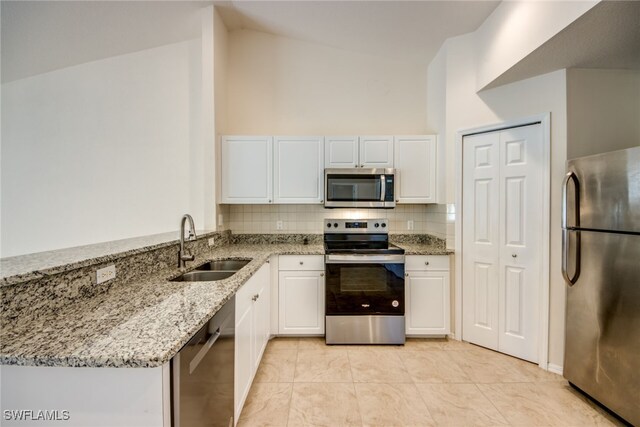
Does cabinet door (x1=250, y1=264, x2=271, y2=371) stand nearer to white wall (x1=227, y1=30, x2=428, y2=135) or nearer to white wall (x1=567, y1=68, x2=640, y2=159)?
white wall (x1=227, y1=30, x2=428, y2=135)

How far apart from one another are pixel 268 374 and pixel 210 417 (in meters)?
1.14

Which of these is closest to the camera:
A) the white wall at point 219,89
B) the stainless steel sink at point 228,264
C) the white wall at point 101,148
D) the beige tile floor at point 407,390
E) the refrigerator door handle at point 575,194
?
the beige tile floor at point 407,390

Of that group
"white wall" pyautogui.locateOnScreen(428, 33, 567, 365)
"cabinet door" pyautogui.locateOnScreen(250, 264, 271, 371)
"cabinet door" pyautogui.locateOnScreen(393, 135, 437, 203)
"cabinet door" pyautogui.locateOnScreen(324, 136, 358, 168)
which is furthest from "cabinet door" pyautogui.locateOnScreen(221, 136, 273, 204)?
"white wall" pyautogui.locateOnScreen(428, 33, 567, 365)

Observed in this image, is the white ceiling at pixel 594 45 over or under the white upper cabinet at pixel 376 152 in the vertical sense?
over

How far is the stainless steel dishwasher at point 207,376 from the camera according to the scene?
92 cm

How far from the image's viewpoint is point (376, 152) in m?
3.01

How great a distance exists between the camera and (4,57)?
2.95m

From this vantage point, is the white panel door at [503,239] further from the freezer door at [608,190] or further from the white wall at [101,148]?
the white wall at [101,148]

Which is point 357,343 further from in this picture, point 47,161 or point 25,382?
point 47,161

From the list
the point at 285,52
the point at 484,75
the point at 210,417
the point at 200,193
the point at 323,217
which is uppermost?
the point at 285,52

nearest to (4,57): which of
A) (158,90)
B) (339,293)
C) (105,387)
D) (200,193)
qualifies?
(158,90)

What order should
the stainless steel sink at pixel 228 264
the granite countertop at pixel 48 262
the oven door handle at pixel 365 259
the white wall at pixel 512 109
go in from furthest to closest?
1. the oven door handle at pixel 365 259
2. the stainless steel sink at pixel 228 264
3. the white wall at pixel 512 109
4. the granite countertop at pixel 48 262

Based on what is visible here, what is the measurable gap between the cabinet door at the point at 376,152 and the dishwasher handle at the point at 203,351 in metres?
2.27

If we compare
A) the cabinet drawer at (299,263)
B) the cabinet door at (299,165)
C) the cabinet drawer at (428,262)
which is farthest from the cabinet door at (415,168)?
the cabinet drawer at (299,263)
